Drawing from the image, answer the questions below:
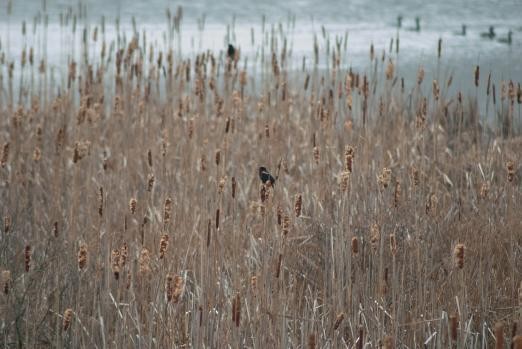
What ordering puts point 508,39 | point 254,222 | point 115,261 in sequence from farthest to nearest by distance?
point 508,39
point 254,222
point 115,261

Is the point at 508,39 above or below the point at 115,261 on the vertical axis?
above

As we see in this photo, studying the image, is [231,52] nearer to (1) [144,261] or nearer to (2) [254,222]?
(2) [254,222]

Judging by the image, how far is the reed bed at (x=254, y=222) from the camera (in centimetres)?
225

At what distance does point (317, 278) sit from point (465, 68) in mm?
→ 1638

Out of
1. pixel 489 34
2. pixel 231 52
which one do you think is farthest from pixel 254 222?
pixel 489 34

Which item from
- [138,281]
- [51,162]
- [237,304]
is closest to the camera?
[237,304]

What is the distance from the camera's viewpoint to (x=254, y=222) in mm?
3506

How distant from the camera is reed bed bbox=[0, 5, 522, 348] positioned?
225 cm

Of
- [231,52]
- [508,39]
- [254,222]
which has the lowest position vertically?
[254,222]

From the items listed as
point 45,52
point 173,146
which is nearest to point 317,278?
point 173,146

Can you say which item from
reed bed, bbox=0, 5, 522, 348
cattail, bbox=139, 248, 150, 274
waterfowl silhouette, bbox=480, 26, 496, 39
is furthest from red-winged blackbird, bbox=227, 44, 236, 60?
cattail, bbox=139, 248, 150, 274

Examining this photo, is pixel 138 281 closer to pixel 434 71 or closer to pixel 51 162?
pixel 51 162

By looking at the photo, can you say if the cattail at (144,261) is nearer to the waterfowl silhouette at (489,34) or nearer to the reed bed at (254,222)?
the reed bed at (254,222)

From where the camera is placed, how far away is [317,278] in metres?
2.89
